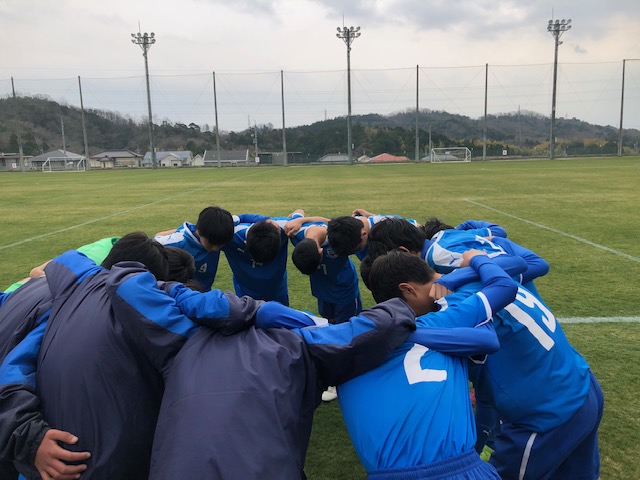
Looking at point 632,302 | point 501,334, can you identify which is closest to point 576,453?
point 501,334

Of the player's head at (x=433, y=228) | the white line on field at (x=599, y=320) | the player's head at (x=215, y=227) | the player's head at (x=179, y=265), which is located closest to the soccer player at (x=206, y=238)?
the player's head at (x=215, y=227)

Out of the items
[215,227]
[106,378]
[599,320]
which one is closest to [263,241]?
[215,227]

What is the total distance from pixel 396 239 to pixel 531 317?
1.07 metres

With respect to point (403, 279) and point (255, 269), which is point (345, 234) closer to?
point (255, 269)

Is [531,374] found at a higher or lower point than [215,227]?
lower

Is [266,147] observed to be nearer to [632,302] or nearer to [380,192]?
[380,192]

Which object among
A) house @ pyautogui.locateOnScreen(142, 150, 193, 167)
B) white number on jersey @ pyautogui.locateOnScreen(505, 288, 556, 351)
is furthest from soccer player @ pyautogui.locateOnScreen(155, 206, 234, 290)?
house @ pyautogui.locateOnScreen(142, 150, 193, 167)

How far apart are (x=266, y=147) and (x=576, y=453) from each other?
90.5 metres

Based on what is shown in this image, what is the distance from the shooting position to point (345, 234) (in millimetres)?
3506

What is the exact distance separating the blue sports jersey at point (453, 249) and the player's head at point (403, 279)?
0.55m

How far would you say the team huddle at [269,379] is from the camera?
1424 mm

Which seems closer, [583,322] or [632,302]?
[583,322]

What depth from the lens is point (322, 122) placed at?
87438 mm

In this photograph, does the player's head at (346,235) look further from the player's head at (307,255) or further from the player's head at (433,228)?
the player's head at (433,228)
